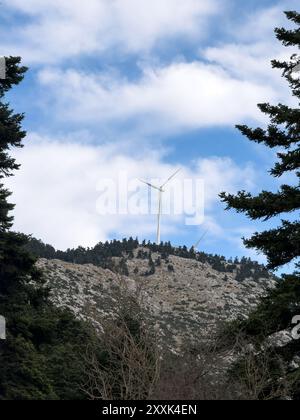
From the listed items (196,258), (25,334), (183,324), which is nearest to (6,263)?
(25,334)

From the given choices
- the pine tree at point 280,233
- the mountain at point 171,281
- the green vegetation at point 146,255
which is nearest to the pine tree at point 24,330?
the pine tree at point 280,233

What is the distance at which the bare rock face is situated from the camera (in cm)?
9450

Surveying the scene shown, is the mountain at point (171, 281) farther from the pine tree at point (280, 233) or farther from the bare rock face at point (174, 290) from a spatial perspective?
the pine tree at point (280, 233)

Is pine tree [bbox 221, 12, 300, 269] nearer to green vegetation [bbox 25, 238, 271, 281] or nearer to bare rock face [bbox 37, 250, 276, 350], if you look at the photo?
bare rock face [bbox 37, 250, 276, 350]

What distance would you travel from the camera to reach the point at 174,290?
5236 inches

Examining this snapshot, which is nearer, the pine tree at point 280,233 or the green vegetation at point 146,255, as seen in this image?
the pine tree at point 280,233

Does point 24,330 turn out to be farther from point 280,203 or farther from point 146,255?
point 146,255

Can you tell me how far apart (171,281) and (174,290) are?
20.5 ft

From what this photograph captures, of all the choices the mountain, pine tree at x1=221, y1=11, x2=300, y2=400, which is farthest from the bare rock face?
pine tree at x1=221, y1=11, x2=300, y2=400

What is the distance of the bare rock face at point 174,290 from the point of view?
94500 mm
